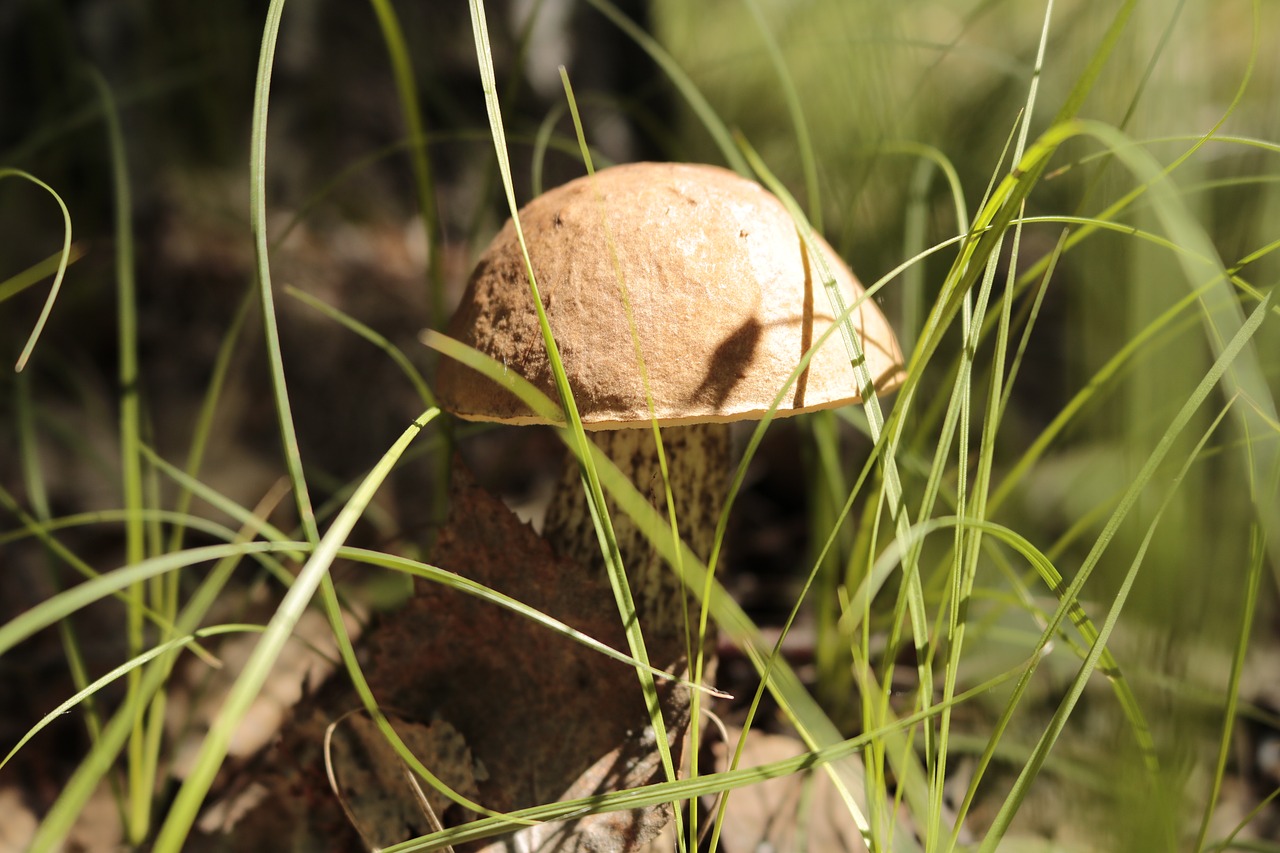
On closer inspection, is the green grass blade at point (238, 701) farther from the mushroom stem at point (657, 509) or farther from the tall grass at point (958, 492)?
the mushroom stem at point (657, 509)

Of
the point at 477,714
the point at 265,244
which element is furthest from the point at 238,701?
the point at 477,714

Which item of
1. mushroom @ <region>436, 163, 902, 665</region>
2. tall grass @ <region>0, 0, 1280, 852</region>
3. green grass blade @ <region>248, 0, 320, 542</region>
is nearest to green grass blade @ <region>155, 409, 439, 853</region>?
tall grass @ <region>0, 0, 1280, 852</region>

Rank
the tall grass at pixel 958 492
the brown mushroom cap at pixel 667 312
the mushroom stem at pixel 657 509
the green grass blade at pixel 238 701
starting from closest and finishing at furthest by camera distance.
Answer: the green grass blade at pixel 238 701 → the tall grass at pixel 958 492 → the brown mushroom cap at pixel 667 312 → the mushroom stem at pixel 657 509

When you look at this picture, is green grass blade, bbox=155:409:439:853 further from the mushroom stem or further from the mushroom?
A: the mushroom stem

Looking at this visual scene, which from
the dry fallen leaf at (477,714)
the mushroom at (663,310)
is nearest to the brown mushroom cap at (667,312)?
the mushroom at (663,310)

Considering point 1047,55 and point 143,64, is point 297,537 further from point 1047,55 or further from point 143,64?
point 1047,55

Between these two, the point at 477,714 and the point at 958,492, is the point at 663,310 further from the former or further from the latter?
the point at 477,714
